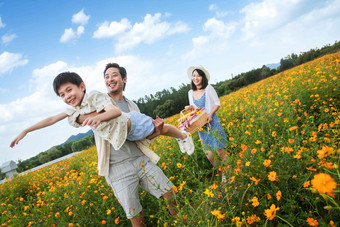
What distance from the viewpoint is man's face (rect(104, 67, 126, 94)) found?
2268 millimetres

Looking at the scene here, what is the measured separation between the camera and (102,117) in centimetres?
137

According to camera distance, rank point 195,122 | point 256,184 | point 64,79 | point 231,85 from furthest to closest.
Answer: point 231,85
point 195,122
point 64,79
point 256,184

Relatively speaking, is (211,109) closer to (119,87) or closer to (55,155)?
(119,87)

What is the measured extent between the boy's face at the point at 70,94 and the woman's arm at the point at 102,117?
0.32m

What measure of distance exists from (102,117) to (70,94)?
1.50 feet

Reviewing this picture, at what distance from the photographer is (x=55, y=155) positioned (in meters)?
27.3

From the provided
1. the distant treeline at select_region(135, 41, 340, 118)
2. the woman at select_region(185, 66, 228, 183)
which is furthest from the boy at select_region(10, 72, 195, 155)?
the distant treeline at select_region(135, 41, 340, 118)

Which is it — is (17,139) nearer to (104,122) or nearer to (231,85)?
(104,122)

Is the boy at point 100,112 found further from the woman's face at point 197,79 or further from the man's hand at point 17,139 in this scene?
the woman's face at point 197,79

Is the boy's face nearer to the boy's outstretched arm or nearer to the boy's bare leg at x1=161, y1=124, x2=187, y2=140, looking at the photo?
the boy's outstretched arm

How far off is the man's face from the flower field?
1.03 metres

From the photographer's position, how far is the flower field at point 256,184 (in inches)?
49.2

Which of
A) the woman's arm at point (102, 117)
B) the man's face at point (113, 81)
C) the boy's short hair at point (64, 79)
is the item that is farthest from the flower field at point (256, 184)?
the boy's short hair at point (64, 79)

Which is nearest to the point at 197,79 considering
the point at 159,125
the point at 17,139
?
the point at 159,125
